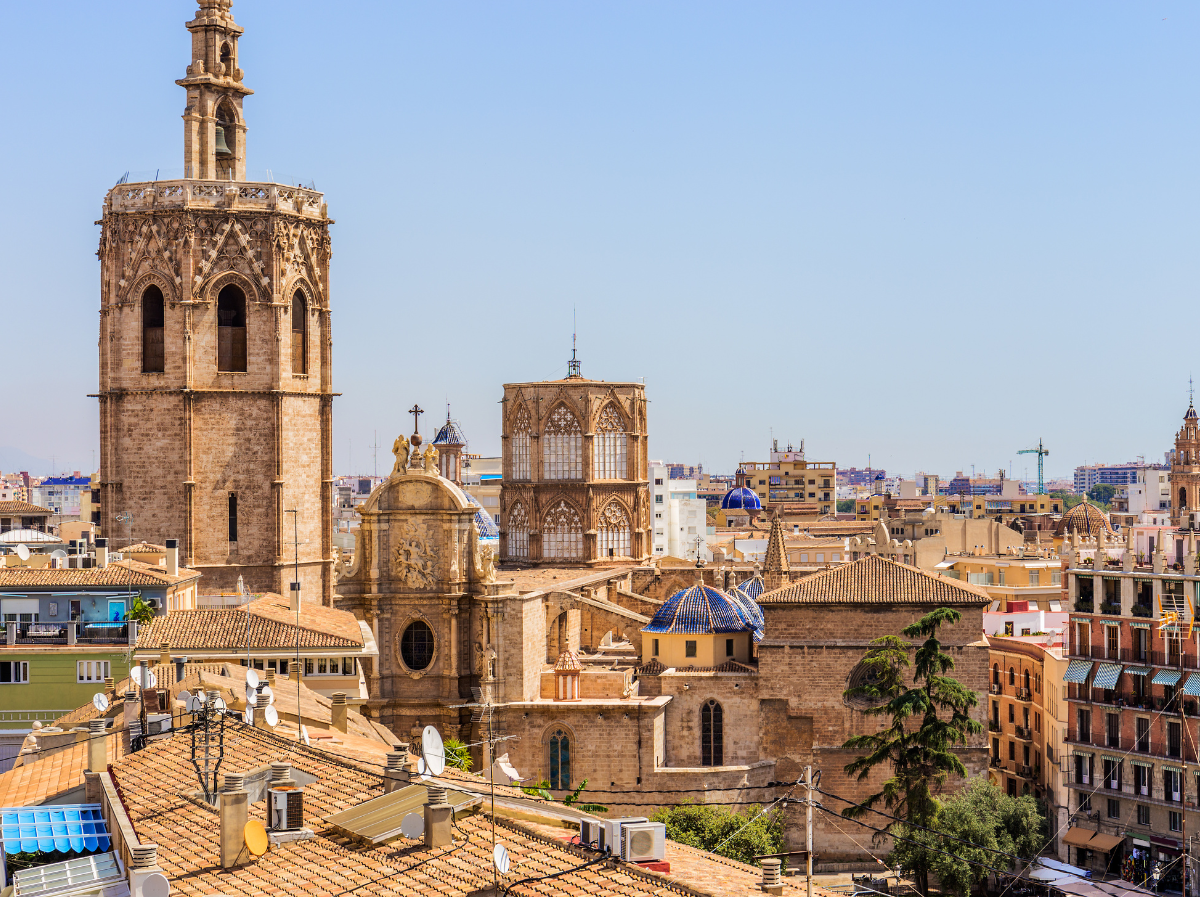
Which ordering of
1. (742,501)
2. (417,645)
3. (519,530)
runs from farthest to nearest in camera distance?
(742,501) → (519,530) → (417,645)

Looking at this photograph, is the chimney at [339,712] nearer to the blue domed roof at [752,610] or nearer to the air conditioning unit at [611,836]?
the air conditioning unit at [611,836]

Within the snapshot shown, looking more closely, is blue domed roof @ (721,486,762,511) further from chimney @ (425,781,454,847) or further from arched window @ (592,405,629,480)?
chimney @ (425,781,454,847)

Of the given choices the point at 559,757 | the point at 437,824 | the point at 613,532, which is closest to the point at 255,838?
the point at 437,824

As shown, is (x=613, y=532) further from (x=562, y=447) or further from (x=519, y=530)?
(x=562, y=447)

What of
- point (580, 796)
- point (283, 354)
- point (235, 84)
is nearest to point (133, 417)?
point (283, 354)

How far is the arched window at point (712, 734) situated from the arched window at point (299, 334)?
16.2 m

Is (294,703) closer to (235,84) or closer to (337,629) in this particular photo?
(337,629)

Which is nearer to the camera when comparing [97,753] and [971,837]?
[97,753]

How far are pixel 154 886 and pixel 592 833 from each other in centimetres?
556

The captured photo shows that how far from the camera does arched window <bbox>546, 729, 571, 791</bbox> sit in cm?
5375

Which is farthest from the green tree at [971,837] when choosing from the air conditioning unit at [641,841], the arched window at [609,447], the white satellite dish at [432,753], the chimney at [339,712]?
the arched window at [609,447]

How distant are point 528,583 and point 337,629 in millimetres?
14414

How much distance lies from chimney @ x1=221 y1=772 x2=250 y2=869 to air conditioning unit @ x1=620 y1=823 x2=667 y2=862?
183 inches

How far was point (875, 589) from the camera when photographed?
2188 inches
